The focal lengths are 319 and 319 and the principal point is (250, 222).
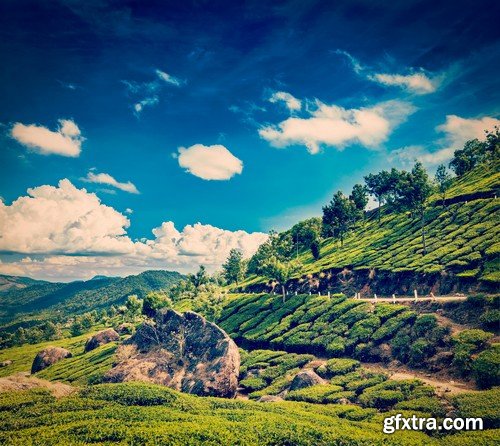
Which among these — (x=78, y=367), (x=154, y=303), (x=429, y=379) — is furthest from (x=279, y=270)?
(x=78, y=367)

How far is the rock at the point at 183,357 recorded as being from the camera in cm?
4237

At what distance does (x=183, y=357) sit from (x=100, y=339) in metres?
51.9

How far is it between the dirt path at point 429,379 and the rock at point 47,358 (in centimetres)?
7795

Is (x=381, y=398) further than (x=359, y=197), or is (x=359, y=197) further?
(x=359, y=197)

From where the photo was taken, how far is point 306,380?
126ft

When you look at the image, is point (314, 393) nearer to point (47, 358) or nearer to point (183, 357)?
point (183, 357)

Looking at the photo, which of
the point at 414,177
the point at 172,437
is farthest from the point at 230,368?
the point at 414,177

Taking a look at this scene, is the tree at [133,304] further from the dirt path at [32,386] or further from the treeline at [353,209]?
the dirt path at [32,386]

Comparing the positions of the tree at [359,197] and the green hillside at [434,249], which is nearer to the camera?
the green hillside at [434,249]

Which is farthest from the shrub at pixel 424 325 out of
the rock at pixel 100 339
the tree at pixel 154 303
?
the rock at pixel 100 339

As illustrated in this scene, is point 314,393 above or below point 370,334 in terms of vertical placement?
below

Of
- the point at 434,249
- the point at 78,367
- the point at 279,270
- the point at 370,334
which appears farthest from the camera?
the point at 279,270

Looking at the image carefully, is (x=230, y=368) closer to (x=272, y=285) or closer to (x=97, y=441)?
(x=97, y=441)

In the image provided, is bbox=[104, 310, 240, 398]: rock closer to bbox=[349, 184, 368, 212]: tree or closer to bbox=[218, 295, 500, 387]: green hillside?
bbox=[218, 295, 500, 387]: green hillside
